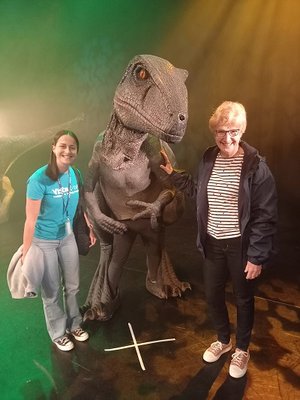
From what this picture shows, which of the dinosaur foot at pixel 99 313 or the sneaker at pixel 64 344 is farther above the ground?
the dinosaur foot at pixel 99 313

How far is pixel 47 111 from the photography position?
404 cm

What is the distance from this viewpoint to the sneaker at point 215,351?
2431mm

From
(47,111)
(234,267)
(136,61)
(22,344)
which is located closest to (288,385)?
(234,267)

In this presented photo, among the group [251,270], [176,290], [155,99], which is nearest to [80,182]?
[155,99]

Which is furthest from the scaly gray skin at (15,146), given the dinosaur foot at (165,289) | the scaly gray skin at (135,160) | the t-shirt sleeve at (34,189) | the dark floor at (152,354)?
the t-shirt sleeve at (34,189)

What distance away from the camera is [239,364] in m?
2.31

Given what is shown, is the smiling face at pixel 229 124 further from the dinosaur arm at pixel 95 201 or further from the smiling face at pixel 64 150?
the dinosaur arm at pixel 95 201

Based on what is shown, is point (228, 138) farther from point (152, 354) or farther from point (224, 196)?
point (152, 354)

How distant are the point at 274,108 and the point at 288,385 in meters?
3.04

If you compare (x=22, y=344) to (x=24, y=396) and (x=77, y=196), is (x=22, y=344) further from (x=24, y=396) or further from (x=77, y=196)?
(x=77, y=196)

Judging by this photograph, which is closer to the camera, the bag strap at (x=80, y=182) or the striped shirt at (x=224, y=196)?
the striped shirt at (x=224, y=196)

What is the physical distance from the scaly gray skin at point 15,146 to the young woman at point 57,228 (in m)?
1.98

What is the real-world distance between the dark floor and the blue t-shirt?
86 centimetres

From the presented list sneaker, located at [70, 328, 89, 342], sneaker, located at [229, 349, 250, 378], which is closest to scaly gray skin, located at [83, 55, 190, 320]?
sneaker, located at [70, 328, 89, 342]
